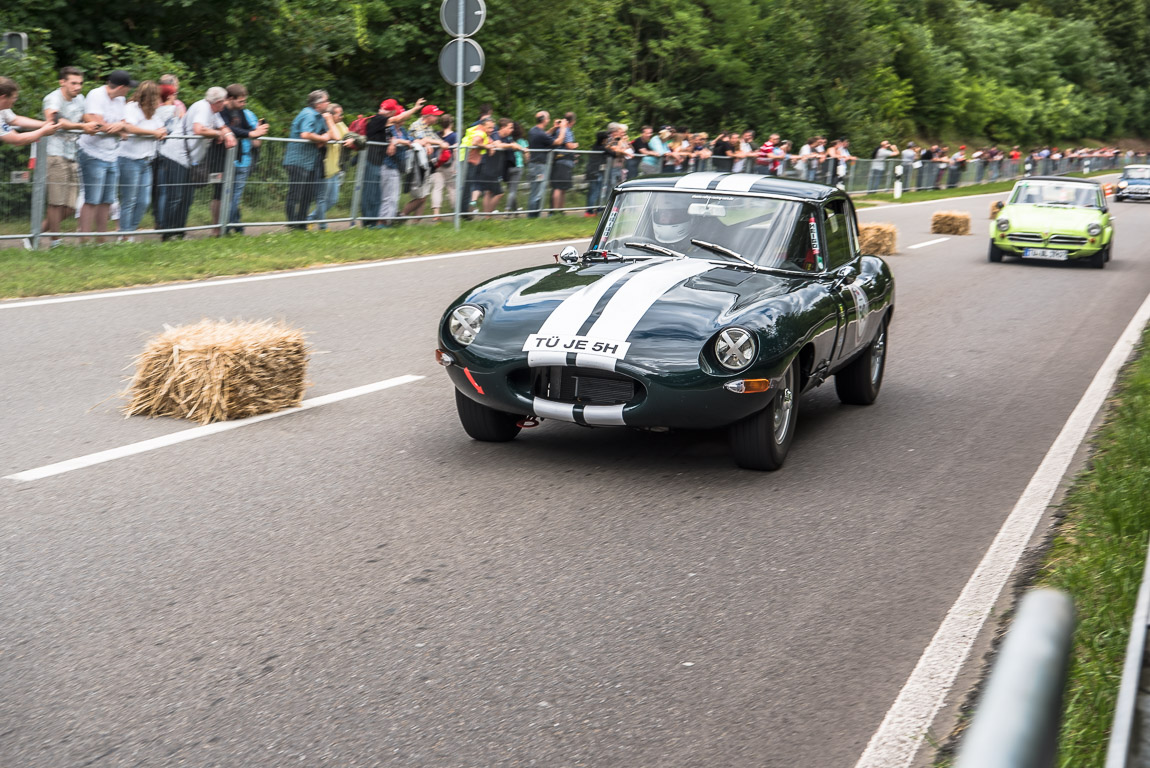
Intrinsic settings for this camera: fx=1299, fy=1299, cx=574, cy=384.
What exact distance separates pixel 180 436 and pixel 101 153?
7.91 m

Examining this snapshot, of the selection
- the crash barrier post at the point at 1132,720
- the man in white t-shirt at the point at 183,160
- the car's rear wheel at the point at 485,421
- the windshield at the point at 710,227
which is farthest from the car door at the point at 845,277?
the man in white t-shirt at the point at 183,160

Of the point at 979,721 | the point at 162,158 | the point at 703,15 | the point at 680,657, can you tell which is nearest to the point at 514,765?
the point at 680,657

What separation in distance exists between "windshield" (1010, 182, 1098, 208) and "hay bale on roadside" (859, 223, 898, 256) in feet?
7.32

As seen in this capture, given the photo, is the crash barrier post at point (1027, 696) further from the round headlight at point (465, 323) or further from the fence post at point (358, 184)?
the fence post at point (358, 184)

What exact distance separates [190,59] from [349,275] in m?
14.5

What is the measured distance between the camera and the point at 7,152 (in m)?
12.9

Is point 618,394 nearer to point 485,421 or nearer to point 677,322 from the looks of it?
point 677,322

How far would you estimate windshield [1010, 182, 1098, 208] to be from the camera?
2169 cm

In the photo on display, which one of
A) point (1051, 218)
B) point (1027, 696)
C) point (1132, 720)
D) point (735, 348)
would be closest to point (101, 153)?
point (735, 348)

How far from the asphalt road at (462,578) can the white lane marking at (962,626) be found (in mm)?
60

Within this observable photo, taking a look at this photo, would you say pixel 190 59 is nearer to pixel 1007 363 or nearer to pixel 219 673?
pixel 1007 363

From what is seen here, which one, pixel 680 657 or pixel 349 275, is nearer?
pixel 680 657

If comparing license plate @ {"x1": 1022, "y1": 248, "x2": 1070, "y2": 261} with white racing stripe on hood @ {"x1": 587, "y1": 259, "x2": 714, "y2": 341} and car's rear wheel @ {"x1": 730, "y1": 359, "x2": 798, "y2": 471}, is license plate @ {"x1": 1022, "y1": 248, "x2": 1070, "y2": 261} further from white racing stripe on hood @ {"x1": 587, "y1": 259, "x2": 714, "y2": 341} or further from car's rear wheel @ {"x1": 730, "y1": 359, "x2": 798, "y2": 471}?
car's rear wheel @ {"x1": 730, "y1": 359, "x2": 798, "y2": 471}

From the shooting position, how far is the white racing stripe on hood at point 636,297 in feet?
21.1
